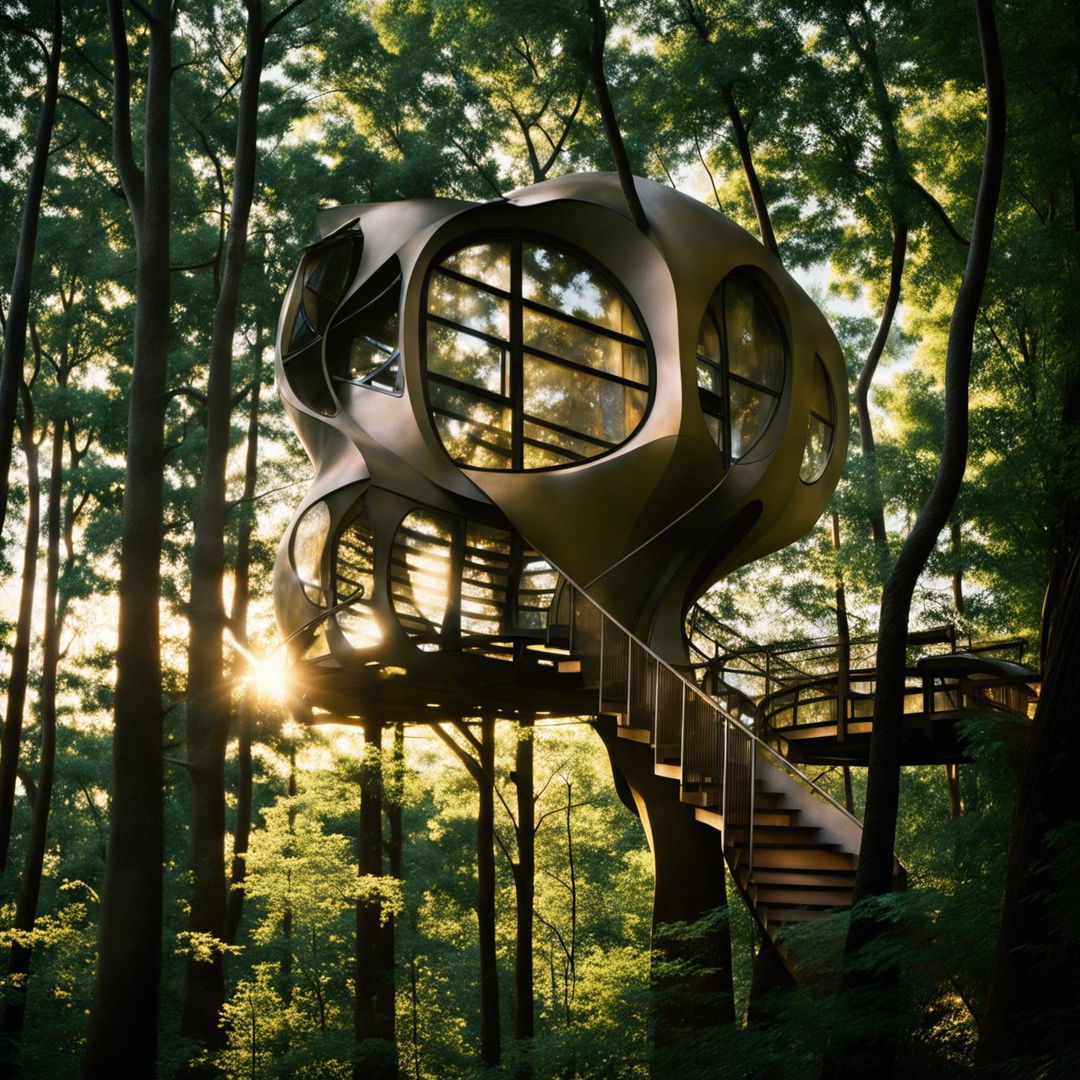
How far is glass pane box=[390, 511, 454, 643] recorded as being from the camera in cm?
1280

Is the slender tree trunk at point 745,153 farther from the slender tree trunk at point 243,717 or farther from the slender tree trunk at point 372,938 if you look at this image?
the slender tree trunk at point 243,717

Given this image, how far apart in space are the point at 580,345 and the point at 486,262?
1534mm

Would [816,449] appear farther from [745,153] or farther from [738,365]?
[745,153]

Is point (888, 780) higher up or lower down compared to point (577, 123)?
lower down

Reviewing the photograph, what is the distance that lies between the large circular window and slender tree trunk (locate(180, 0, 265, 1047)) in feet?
10.9

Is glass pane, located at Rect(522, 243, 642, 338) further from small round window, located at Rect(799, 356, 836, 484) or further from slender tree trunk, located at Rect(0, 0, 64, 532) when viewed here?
slender tree trunk, located at Rect(0, 0, 64, 532)

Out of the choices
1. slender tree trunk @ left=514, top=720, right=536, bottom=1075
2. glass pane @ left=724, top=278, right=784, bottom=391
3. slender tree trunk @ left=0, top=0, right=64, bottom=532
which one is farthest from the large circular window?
slender tree trunk @ left=514, top=720, right=536, bottom=1075

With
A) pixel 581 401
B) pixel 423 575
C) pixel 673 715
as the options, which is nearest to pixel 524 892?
pixel 423 575

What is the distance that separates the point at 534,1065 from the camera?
9.91 m

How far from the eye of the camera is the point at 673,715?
35.3 feet

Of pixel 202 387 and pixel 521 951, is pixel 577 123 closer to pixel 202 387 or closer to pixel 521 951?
pixel 202 387

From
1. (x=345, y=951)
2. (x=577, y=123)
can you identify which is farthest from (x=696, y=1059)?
(x=577, y=123)

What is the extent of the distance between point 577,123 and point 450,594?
1254cm

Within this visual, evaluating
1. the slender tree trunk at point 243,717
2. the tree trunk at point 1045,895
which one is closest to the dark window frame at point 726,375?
the tree trunk at point 1045,895
